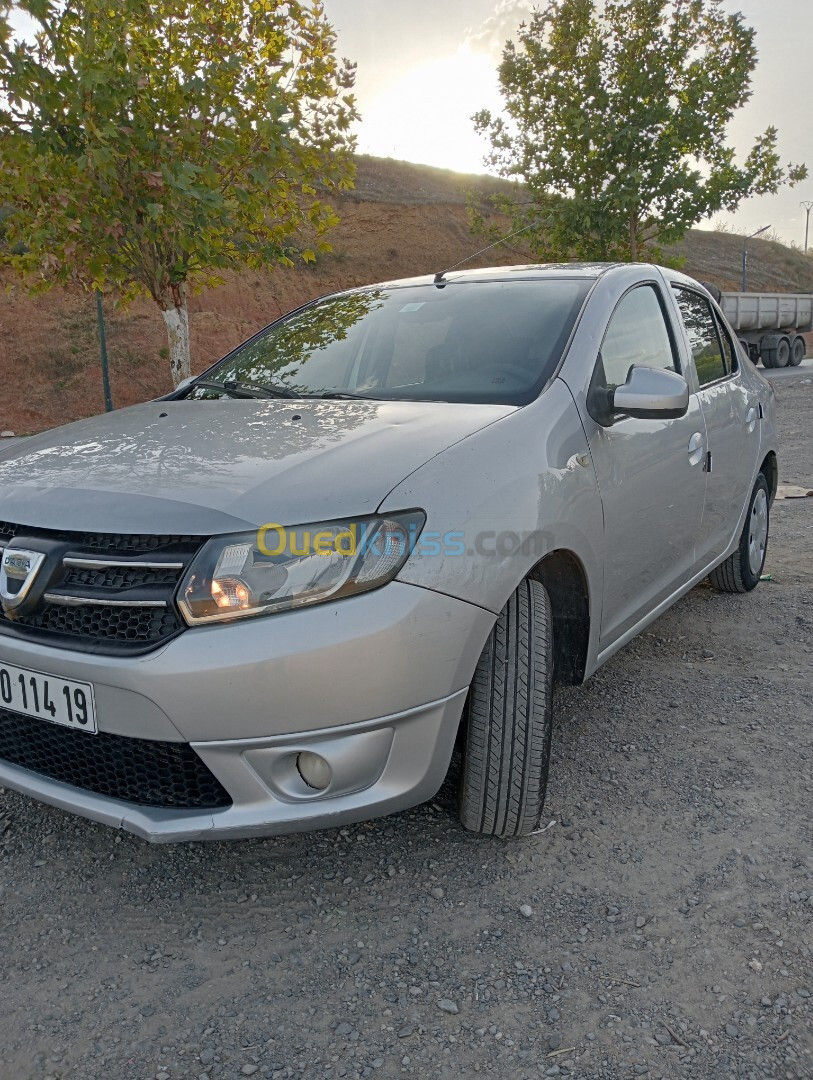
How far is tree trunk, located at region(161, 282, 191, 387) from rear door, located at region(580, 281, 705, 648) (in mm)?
5769

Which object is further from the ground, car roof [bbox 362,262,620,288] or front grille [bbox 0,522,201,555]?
car roof [bbox 362,262,620,288]

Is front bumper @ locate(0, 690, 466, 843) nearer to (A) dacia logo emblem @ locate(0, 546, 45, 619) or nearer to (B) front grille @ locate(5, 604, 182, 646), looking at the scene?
(B) front grille @ locate(5, 604, 182, 646)

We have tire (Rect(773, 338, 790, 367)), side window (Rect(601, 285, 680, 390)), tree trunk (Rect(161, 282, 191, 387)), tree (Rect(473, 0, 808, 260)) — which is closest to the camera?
side window (Rect(601, 285, 680, 390))

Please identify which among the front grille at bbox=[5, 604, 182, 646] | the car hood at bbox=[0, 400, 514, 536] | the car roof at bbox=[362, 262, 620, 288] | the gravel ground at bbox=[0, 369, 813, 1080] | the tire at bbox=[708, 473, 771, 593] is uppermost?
the car roof at bbox=[362, 262, 620, 288]

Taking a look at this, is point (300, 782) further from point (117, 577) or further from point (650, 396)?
point (650, 396)

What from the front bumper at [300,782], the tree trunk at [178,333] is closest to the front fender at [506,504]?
the front bumper at [300,782]

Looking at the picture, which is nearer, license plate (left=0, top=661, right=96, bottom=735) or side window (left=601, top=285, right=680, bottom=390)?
license plate (left=0, top=661, right=96, bottom=735)

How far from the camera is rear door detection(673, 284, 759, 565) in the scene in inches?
139

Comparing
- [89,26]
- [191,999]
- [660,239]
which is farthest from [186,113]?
[660,239]

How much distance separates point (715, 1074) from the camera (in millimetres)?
1586

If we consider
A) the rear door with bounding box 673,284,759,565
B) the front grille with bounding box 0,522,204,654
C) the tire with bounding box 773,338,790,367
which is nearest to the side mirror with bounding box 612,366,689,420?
the rear door with bounding box 673,284,759,565

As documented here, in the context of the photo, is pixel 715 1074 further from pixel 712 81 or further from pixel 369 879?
pixel 712 81

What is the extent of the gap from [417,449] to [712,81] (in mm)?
19388

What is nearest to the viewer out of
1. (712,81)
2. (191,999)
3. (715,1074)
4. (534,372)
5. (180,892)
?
(715,1074)
